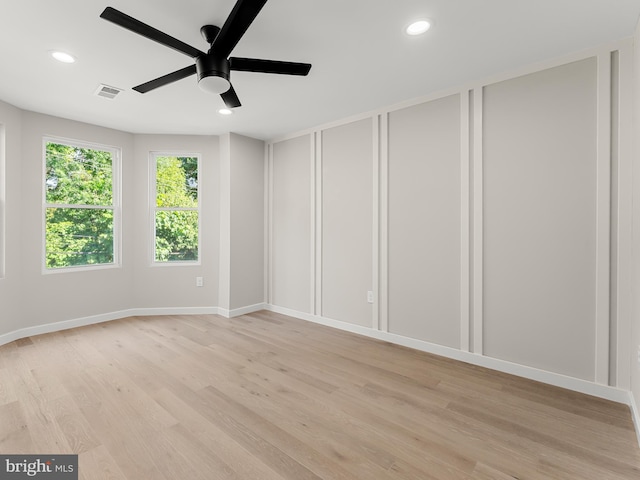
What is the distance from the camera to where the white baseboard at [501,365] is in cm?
227

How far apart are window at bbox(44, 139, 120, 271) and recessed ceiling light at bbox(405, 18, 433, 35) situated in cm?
394

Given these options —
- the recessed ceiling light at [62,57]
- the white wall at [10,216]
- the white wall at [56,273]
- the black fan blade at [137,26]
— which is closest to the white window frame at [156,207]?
the white wall at [56,273]

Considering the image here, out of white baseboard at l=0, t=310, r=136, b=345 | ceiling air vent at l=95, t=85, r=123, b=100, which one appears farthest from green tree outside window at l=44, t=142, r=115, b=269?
ceiling air vent at l=95, t=85, r=123, b=100

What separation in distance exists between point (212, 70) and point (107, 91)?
170 centimetres

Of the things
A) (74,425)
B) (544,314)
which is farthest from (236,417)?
(544,314)

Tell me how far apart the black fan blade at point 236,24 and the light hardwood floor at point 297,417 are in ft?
7.42

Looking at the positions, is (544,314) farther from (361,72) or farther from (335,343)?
(361,72)

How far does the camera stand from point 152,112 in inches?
140

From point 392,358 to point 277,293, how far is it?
2.11m

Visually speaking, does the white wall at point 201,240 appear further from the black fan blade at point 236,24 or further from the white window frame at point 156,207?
the black fan blade at point 236,24

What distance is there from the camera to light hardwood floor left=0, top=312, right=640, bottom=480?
1.63 meters

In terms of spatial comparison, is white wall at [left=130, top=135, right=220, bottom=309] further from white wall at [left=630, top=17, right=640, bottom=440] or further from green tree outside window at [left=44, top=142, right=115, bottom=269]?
white wall at [left=630, top=17, right=640, bottom=440]

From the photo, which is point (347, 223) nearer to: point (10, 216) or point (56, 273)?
point (56, 273)

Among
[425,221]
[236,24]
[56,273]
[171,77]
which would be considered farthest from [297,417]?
[56,273]
